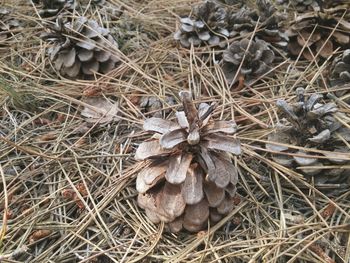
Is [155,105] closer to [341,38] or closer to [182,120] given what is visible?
[182,120]

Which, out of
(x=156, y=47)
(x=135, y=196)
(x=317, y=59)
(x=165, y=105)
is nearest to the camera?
(x=135, y=196)

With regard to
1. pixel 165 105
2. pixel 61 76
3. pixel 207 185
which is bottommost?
pixel 61 76

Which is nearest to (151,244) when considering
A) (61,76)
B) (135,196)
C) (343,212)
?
(135,196)

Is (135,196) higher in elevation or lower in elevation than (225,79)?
lower

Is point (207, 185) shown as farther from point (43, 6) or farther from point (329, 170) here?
point (43, 6)

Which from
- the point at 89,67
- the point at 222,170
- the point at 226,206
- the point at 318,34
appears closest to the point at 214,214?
the point at 226,206

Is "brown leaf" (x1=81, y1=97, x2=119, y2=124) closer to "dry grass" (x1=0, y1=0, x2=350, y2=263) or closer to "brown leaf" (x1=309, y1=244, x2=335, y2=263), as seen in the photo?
"dry grass" (x1=0, y1=0, x2=350, y2=263)
